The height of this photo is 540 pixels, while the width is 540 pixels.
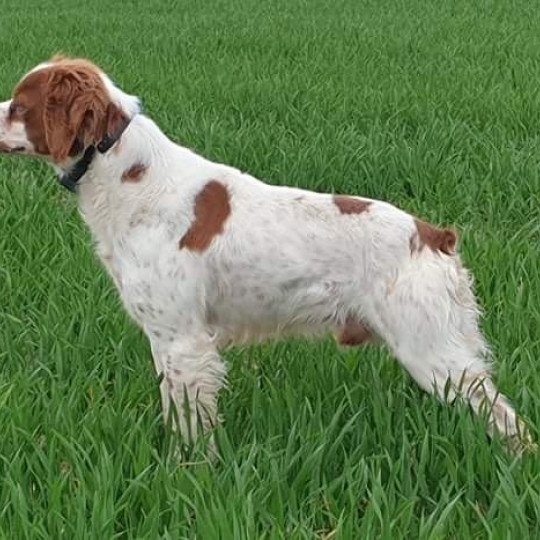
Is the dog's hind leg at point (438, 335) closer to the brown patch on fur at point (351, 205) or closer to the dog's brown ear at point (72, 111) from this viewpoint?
the brown patch on fur at point (351, 205)

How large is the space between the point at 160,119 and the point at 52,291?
3.49 meters

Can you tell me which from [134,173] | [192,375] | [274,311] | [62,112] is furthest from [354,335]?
[62,112]

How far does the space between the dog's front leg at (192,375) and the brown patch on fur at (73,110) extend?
621 mm

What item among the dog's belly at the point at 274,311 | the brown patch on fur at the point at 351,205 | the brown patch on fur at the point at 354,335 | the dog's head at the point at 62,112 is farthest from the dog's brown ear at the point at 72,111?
the brown patch on fur at the point at 354,335

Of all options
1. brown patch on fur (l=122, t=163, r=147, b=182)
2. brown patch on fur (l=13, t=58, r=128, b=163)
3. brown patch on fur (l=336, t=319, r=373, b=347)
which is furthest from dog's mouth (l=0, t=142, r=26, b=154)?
brown patch on fur (l=336, t=319, r=373, b=347)

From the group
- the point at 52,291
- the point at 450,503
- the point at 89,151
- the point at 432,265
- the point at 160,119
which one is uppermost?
the point at 89,151

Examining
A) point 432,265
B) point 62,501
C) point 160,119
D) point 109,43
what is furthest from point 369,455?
point 109,43

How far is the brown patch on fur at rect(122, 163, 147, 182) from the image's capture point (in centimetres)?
297

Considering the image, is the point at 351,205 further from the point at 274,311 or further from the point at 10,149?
the point at 10,149

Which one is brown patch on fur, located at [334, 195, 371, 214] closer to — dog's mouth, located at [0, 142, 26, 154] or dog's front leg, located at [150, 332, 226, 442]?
dog's front leg, located at [150, 332, 226, 442]

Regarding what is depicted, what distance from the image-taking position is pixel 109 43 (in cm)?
1118

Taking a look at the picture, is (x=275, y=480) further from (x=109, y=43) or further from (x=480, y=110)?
(x=109, y=43)

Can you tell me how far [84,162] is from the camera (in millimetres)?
2979

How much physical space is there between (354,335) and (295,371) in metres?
0.39
